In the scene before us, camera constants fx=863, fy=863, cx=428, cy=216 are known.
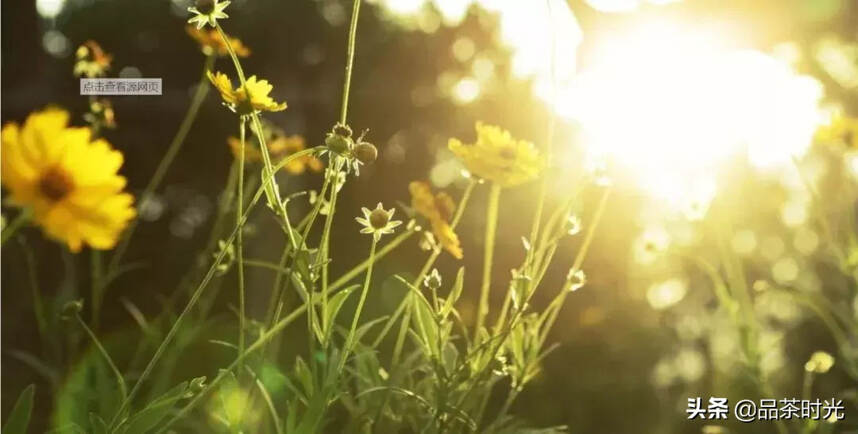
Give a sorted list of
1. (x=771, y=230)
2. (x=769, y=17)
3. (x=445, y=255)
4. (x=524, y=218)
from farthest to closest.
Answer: (x=771, y=230)
(x=524, y=218)
(x=445, y=255)
(x=769, y=17)

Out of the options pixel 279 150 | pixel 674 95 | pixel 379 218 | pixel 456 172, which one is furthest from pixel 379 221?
pixel 456 172

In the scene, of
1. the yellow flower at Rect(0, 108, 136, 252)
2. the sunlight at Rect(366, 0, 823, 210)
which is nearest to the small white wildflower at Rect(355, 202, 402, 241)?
the yellow flower at Rect(0, 108, 136, 252)

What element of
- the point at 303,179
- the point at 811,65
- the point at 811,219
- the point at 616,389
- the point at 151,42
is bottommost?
the point at 616,389

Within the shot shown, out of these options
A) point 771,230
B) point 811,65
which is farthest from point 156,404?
point 771,230

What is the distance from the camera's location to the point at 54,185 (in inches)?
19.2

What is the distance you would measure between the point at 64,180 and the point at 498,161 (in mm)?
373

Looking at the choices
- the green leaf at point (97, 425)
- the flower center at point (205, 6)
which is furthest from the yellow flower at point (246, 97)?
the green leaf at point (97, 425)

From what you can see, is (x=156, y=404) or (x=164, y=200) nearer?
(x=156, y=404)

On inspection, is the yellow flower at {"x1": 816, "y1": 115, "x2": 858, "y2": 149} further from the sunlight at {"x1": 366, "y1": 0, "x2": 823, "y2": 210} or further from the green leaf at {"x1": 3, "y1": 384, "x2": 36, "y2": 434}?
the green leaf at {"x1": 3, "y1": 384, "x2": 36, "y2": 434}

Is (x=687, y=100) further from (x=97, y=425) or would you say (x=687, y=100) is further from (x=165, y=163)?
(x=97, y=425)

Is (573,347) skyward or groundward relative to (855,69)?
groundward

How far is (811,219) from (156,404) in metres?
0.95

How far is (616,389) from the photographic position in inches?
59.0

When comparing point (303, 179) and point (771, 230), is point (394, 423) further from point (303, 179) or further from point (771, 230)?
point (771, 230)
